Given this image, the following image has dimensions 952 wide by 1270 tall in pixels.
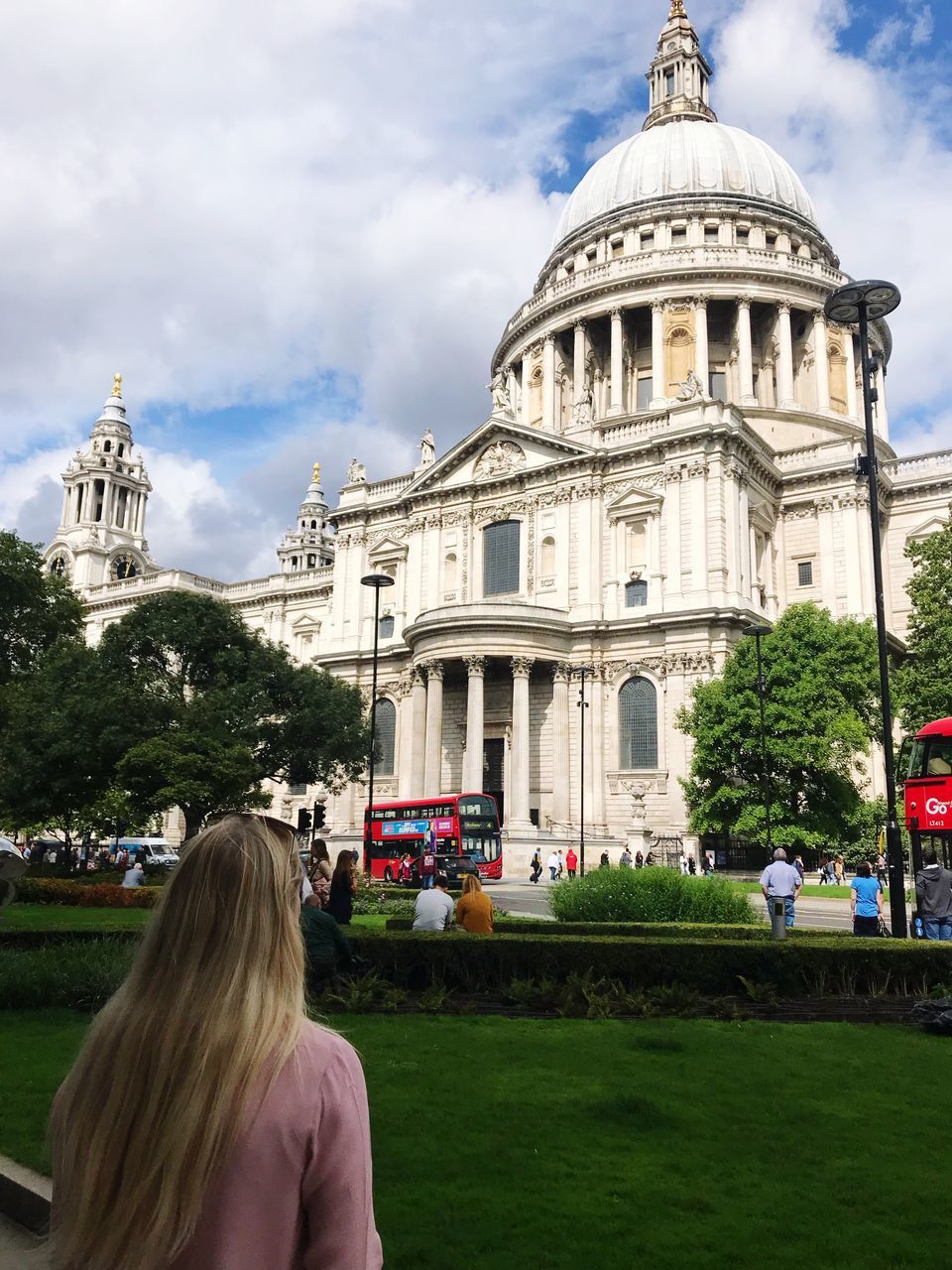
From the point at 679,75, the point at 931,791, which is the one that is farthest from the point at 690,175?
the point at 931,791

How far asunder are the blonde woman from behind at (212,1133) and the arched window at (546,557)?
52.4 m

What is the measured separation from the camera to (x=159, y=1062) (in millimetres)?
2285

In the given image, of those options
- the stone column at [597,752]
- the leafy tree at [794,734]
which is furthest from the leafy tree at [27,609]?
the leafy tree at [794,734]

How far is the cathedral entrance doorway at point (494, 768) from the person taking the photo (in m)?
52.4

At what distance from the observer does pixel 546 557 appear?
54875mm

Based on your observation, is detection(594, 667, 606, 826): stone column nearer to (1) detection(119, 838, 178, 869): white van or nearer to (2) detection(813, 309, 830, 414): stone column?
(1) detection(119, 838, 178, 869): white van

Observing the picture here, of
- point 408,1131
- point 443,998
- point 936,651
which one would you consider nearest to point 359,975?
point 443,998

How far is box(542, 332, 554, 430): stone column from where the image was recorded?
7094 cm

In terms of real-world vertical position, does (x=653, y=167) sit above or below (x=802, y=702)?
above

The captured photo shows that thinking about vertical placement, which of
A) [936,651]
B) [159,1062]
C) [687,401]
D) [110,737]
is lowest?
[159,1062]

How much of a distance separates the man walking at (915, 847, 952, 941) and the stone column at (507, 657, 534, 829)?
95.2 feet

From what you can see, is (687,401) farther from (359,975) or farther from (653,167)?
(359,975)

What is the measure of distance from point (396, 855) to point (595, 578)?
17.9m

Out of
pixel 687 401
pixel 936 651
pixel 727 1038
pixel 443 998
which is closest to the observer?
pixel 727 1038
